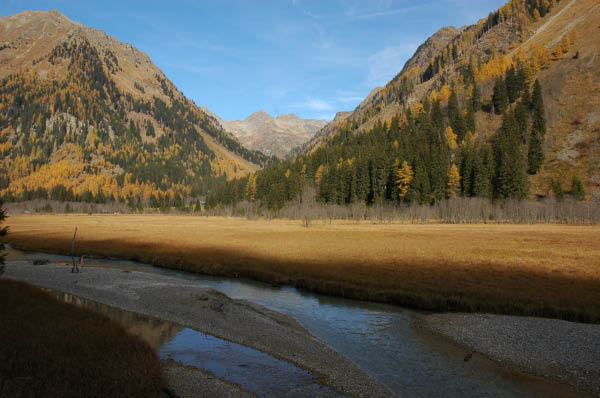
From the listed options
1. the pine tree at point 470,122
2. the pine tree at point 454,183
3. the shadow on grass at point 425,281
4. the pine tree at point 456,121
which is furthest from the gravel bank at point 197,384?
the pine tree at point 470,122

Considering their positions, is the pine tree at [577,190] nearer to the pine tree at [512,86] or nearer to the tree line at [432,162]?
the tree line at [432,162]

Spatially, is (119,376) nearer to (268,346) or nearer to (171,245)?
(268,346)

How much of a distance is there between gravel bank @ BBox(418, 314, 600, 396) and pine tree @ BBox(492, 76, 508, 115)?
518ft

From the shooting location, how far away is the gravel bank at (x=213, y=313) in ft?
41.9

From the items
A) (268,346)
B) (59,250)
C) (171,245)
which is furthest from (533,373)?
(59,250)

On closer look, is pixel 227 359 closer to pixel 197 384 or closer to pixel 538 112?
pixel 197 384

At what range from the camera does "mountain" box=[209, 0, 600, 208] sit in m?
104

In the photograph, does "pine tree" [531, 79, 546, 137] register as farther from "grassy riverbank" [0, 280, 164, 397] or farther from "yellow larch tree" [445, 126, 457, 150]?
"grassy riverbank" [0, 280, 164, 397]

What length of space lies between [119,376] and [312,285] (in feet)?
63.0

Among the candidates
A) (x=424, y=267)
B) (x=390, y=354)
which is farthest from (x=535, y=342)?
(x=424, y=267)

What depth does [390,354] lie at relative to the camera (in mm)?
14695

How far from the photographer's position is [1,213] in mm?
16438

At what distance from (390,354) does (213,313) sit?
11113 mm

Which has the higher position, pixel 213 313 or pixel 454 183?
pixel 454 183
